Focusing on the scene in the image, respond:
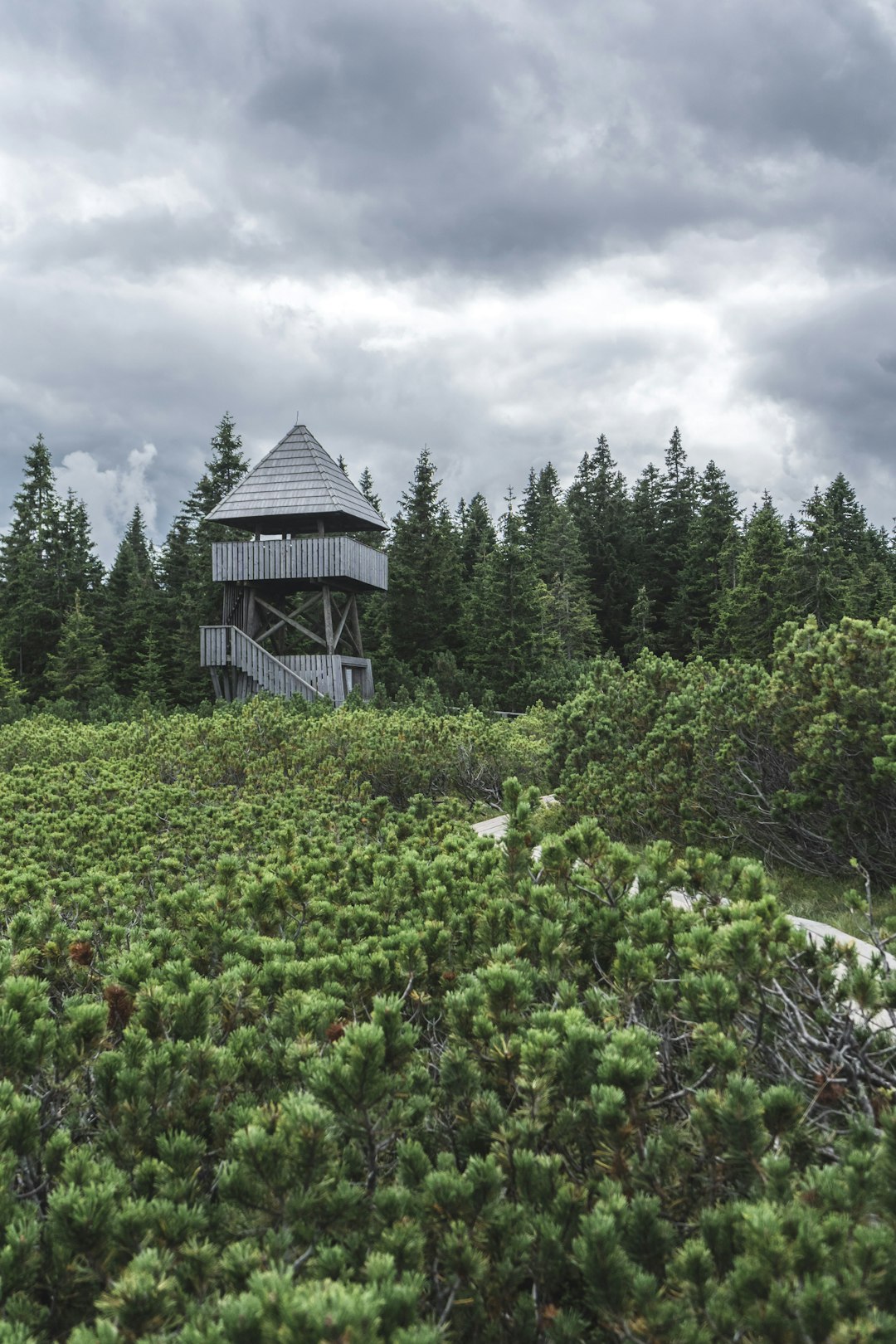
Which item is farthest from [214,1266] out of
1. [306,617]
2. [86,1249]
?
[306,617]

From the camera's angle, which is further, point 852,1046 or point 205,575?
point 205,575

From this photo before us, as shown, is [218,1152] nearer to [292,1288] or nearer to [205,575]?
[292,1288]

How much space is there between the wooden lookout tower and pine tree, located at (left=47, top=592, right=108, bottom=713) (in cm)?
972

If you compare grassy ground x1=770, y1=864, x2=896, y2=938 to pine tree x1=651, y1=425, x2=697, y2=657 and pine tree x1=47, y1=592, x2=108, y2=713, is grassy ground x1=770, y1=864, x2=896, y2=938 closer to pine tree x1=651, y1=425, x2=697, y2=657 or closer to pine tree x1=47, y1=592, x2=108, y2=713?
pine tree x1=47, y1=592, x2=108, y2=713

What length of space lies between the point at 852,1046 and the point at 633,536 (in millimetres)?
55065

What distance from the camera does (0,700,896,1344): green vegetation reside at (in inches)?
60.7

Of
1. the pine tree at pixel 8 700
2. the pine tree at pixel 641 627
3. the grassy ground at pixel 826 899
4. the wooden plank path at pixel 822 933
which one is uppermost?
the pine tree at pixel 641 627

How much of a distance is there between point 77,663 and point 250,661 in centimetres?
1336

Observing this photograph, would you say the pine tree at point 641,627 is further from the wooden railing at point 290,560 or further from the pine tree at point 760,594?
the wooden railing at point 290,560

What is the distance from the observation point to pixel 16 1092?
2176mm

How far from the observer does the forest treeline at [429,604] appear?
31.1 meters

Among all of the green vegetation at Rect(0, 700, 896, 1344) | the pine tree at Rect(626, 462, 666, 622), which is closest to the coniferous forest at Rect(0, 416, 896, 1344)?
the green vegetation at Rect(0, 700, 896, 1344)

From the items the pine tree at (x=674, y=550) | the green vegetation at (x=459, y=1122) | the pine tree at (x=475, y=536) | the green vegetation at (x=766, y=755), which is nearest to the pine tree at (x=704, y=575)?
the pine tree at (x=674, y=550)

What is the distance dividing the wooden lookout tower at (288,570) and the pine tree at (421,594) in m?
8.33
